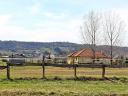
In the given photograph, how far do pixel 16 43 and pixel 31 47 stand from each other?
701 centimetres

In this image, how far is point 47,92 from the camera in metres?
19.0

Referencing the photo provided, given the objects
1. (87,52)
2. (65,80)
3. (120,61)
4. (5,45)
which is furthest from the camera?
(5,45)

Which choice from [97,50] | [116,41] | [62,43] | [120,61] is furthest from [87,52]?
[62,43]

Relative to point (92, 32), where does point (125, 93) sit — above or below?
below

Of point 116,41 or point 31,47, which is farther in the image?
point 31,47

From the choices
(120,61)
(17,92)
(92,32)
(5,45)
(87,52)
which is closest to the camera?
(17,92)

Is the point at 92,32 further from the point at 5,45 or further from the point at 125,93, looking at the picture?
the point at 5,45

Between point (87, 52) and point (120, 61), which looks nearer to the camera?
point (120, 61)

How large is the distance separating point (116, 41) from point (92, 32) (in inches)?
216

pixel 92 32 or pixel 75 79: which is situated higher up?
pixel 92 32

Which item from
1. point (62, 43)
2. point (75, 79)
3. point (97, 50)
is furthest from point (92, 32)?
point (62, 43)

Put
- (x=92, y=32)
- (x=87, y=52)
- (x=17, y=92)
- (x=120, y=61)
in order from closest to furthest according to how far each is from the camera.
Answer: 1. (x=17, y=92)
2. (x=120, y=61)
3. (x=92, y=32)
4. (x=87, y=52)

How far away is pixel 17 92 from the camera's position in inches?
747

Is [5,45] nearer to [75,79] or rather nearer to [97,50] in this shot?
[97,50]
